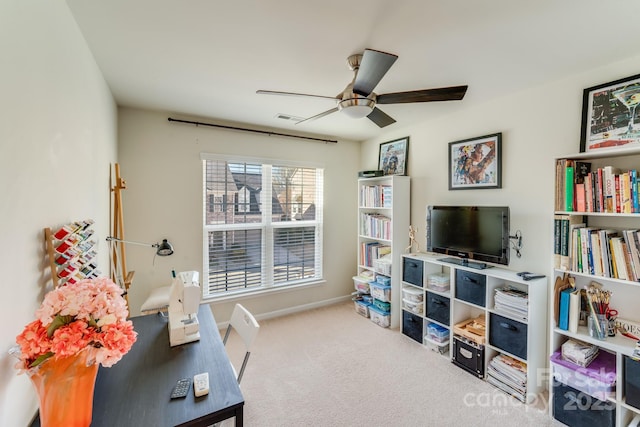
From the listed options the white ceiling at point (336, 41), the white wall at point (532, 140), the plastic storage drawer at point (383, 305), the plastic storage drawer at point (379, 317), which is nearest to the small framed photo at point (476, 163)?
the white wall at point (532, 140)

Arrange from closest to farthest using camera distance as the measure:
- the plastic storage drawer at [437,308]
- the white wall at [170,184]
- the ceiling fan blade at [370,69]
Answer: the ceiling fan blade at [370,69]
the plastic storage drawer at [437,308]
the white wall at [170,184]

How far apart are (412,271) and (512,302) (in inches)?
Answer: 38.4

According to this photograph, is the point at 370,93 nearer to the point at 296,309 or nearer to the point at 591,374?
the point at 591,374

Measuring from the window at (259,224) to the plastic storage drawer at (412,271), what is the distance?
128 centimetres

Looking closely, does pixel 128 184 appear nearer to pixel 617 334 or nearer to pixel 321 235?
pixel 321 235

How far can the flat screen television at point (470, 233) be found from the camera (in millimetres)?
2326

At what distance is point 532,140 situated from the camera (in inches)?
90.4

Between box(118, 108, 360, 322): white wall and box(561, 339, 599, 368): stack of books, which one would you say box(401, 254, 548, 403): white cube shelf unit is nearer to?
box(561, 339, 599, 368): stack of books

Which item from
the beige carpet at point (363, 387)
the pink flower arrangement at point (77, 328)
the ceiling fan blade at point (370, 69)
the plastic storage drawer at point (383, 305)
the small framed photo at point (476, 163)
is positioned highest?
the ceiling fan blade at point (370, 69)

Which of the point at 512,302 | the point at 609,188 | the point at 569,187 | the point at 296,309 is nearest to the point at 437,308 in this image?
the point at 512,302

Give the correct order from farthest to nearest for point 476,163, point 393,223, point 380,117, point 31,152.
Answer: point 393,223 → point 476,163 → point 380,117 → point 31,152

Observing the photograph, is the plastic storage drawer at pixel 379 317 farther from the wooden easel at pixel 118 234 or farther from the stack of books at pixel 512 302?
the wooden easel at pixel 118 234

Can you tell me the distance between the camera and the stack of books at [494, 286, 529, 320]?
2.11 metres

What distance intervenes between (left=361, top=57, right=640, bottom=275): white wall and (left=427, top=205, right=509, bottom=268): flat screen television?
22cm
